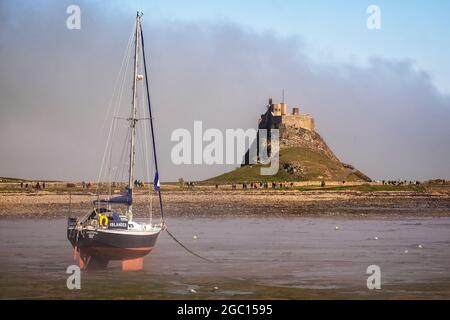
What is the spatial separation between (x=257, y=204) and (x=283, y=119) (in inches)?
3500

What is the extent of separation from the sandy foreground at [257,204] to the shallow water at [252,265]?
17.1m

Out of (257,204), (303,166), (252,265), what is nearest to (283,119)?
(303,166)

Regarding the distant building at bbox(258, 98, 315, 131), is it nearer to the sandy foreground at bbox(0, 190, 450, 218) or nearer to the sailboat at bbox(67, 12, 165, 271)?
the sandy foreground at bbox(0, 190, 450, 218)

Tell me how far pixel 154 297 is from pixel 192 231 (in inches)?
958

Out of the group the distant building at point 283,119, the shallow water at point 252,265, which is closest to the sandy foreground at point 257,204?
the shallow water at point 252,265

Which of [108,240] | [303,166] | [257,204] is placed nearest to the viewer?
[108,240]

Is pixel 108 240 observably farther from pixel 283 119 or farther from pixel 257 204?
pixel 283 119

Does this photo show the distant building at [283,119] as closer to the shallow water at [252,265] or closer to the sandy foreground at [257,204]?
the sandy foreground at [257,204]

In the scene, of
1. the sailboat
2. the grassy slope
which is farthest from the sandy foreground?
the grassy slope

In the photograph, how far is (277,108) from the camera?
573 ft

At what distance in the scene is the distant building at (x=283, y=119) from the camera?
169 m

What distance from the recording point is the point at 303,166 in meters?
148
